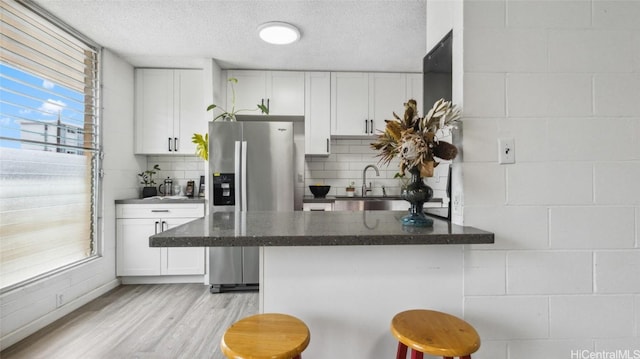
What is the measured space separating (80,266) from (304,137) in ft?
8.35

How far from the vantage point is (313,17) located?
2338 millimetres

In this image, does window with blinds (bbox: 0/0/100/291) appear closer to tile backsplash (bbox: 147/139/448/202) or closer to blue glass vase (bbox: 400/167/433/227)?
tile backsplash (bbox: 147/139/448/202)

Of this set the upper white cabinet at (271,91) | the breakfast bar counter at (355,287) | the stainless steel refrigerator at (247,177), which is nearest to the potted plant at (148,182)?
the stainless steel refrigerator at (247,177)

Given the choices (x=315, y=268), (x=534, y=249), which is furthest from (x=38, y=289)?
(x=534, y=249)

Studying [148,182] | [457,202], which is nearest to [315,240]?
[457,202]

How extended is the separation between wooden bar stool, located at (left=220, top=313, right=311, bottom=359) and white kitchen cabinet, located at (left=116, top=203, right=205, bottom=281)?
2.34 metres

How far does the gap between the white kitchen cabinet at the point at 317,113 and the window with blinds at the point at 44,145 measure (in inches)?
84.5

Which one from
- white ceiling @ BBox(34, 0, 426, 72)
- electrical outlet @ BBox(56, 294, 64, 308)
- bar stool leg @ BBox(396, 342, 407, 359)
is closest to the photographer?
bar stool leg @ BBox(396, 342, 407, 359)

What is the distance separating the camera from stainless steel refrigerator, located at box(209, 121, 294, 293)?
2877mm

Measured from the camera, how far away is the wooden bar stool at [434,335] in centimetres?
85

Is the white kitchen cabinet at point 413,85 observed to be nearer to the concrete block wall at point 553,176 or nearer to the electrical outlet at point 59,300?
the concrete block wall at point 553,176

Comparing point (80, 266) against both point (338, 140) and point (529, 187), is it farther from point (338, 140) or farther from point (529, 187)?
point (529, 187)

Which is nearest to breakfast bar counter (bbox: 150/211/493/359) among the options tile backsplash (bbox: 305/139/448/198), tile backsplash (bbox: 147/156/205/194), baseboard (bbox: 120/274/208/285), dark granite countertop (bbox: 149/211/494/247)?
dark granite countertop (bbox: 149/211/494/247)

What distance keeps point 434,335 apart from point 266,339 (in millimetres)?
530
